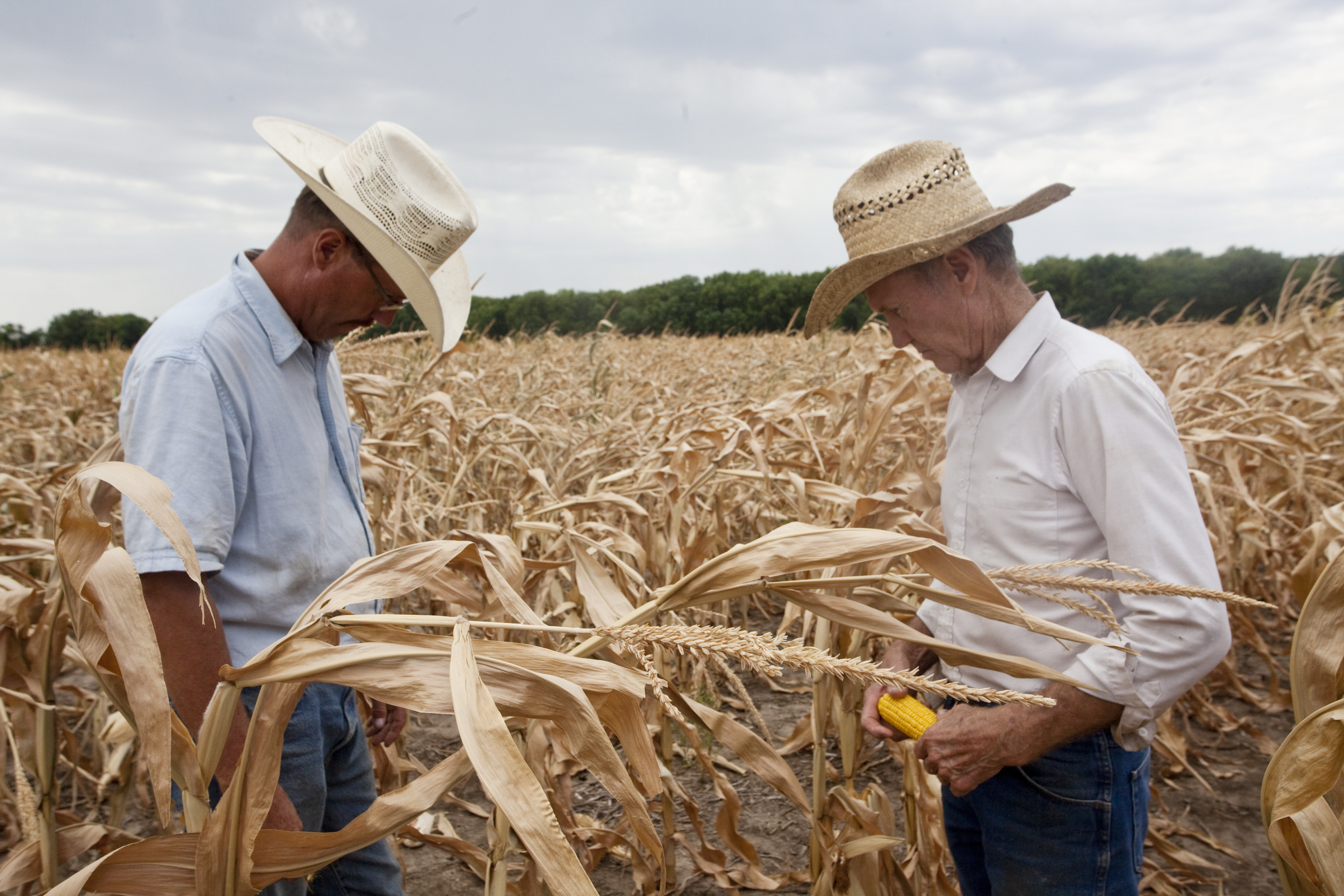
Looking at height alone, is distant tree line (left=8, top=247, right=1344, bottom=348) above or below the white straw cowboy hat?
above

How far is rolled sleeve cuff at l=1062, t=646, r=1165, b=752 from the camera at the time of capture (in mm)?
1276

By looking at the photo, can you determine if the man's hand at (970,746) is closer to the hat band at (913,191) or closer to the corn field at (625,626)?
the corn field at (625,626)

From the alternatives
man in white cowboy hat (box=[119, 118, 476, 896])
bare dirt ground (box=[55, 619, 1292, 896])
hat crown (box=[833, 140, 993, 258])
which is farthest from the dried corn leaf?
bare dirt ground (box=[55, 619, 1292, 896])

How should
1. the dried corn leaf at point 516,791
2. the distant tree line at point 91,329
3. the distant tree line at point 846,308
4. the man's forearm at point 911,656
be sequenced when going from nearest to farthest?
the dried corn leaf at point 516,791
the man's forearm at point 911,656
the distant tree line at point 846,308
the distant tree line at point 91,329

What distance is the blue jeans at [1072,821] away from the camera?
1.44 meters

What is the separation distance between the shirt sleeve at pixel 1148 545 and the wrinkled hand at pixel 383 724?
4.80 ft

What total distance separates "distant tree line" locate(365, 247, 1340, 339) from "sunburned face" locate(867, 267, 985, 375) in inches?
437

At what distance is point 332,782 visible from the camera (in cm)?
179

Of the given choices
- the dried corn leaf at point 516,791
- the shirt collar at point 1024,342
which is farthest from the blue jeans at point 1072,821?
the dried corn leaf at point 516,791

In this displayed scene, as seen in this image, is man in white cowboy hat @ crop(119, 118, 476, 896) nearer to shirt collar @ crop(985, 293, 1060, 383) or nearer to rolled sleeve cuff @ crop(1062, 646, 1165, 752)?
shirt collar @ crop(985, 293, 1060, 383)

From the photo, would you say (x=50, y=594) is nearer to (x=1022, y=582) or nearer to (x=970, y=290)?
(x=1022, y=582)

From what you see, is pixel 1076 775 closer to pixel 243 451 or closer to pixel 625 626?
pixel 625 626

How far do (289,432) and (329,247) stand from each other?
348mm

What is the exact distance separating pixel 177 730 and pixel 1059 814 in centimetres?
137
